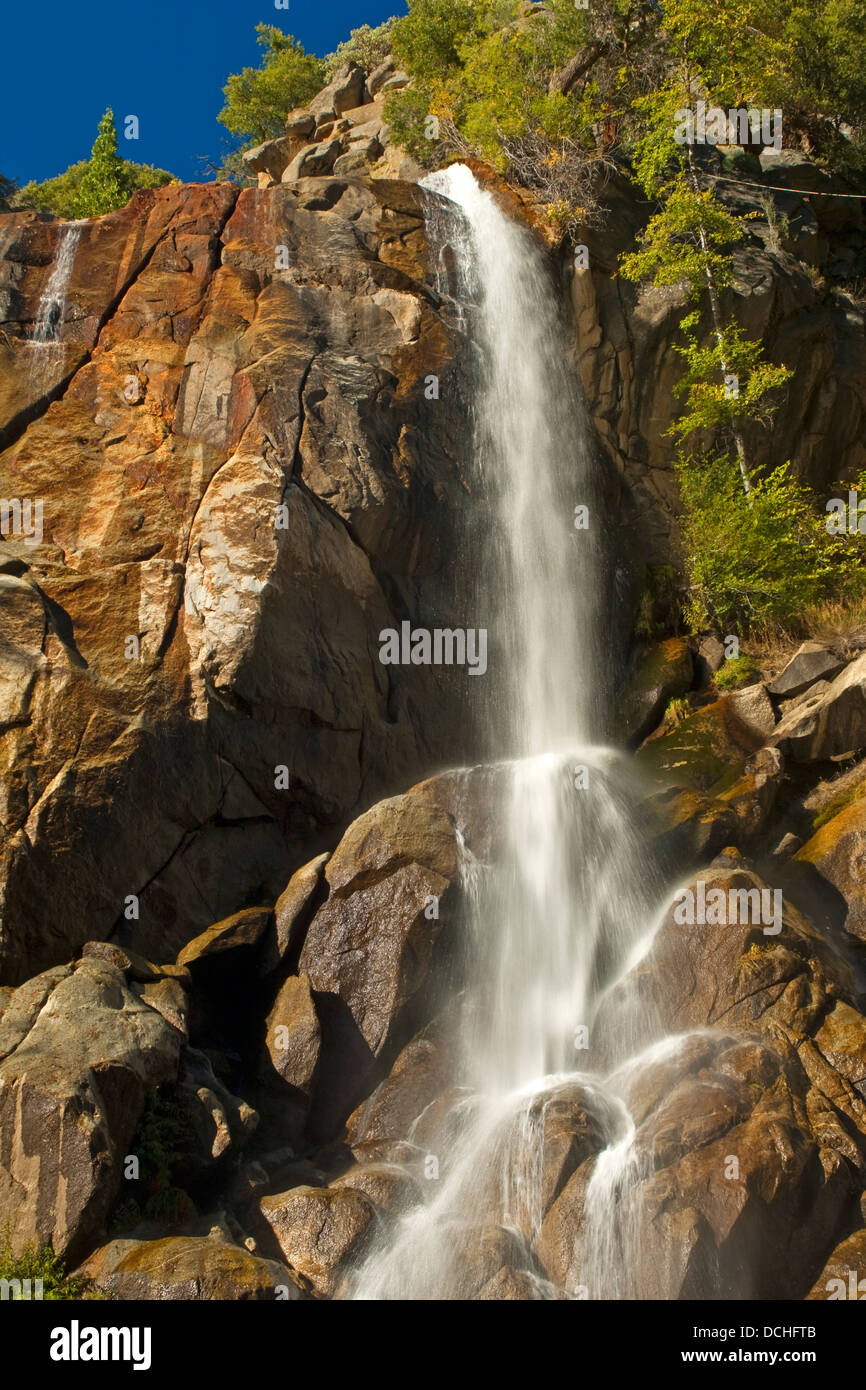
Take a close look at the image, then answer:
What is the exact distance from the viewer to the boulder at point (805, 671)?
17.4 metres

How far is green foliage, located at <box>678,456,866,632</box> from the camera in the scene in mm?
19453

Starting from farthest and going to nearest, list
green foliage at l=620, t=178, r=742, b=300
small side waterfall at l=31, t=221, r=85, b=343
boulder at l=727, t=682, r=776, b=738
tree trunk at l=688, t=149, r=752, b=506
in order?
1. green foliage at l=620, t=178, r=742, b=300
2. tree trunk at l=688, t=149, r=752, b=506
3. small side waterfall at l=31, t=221, r=85, b=343
4. boulder at l=727, t=682, r=776, b=738

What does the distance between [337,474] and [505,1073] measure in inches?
355

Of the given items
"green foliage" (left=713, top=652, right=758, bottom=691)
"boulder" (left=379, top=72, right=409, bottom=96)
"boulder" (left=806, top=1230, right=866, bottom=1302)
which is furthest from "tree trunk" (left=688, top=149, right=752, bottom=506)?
"boulder" (left=806, top=1230, right=866, bottom=1302)

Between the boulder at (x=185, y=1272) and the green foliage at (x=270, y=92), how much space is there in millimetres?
37575

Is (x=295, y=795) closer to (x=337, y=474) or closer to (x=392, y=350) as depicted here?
(x=337, y=474)

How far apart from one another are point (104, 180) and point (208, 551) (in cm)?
2097

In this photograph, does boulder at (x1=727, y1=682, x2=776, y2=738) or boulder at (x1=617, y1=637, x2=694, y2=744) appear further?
boulder at (x1=617, y1=637, x2=694, y2=744)

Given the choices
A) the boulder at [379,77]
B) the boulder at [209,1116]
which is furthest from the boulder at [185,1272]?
the boulder at [379,77]

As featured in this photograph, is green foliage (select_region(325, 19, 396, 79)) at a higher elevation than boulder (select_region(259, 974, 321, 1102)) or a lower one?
higher

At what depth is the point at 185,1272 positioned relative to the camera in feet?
27.9

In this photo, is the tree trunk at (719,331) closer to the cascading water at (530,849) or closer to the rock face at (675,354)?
the rock face at (675,354)

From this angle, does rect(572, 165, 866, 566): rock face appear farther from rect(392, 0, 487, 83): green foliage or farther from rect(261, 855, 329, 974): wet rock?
rect(261, 855, 329, 974): wet rock

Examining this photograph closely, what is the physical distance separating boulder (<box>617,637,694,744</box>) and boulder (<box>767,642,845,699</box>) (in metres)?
1.88
